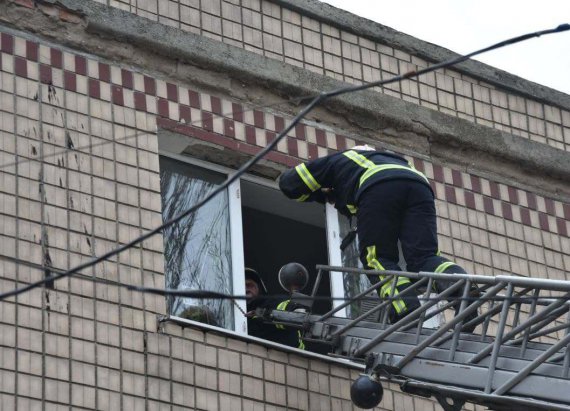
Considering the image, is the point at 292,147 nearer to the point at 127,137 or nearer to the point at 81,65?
the point at 127,137

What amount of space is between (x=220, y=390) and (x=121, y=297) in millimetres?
840

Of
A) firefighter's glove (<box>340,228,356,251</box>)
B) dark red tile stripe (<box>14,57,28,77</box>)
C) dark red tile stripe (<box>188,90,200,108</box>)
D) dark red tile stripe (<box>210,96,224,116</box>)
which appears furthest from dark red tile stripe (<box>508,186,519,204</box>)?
dark red tile stripe (<box>14,57,28,77</box>)

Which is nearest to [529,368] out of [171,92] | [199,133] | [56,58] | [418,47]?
[199,133]

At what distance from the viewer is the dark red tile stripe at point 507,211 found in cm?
1319

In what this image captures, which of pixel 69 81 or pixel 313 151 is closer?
pixel 69 81

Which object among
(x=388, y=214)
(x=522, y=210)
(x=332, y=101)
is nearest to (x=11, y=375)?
(x=388, y=214)

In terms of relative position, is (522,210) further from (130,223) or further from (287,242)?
(130,223)

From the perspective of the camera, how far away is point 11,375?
32.0 feet

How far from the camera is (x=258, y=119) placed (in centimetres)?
1226

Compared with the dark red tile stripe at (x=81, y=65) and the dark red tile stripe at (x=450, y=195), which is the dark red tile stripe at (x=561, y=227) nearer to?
the dark red tile stripe at (x=450, y=195)

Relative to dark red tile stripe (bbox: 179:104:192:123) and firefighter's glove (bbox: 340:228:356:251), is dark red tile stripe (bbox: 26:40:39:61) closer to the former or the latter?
dark red tile stripe (bbox: 179:104:192:123)

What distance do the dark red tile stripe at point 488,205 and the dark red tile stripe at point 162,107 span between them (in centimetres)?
274

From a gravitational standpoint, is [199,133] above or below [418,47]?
below

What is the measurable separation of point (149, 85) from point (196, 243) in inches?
44.2
